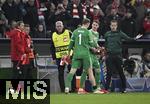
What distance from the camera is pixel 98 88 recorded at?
798 inches

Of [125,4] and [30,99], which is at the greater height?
[125,4]

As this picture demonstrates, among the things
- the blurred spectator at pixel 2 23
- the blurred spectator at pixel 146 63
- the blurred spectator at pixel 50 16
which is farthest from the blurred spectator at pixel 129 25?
the blurred spectator at pixel 2 23

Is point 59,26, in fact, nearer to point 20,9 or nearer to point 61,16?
point 61,16

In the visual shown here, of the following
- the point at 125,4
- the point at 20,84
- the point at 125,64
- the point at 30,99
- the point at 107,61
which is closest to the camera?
the point at 30,99

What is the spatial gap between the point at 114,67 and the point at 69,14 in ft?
11.9

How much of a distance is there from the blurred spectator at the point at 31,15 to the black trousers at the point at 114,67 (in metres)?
3.90

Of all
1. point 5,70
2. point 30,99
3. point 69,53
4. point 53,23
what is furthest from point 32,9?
point 30,99

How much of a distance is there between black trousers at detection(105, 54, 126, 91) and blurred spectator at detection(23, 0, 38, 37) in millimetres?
3903

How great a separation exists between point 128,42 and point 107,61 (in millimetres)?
2790

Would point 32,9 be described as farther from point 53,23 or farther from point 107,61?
point 107,61

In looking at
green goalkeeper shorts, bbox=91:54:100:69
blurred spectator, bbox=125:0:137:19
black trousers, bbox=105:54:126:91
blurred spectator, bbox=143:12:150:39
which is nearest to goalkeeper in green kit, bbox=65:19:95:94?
green goalkeeper shorts, bbox=91:54:100:69

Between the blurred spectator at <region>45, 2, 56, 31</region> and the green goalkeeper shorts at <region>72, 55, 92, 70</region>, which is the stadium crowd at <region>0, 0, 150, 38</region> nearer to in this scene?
the blurred spectator at <region>45, 2, 56, 31</region>

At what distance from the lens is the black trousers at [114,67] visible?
21.2m

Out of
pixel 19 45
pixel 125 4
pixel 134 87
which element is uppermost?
pixel 125 4
